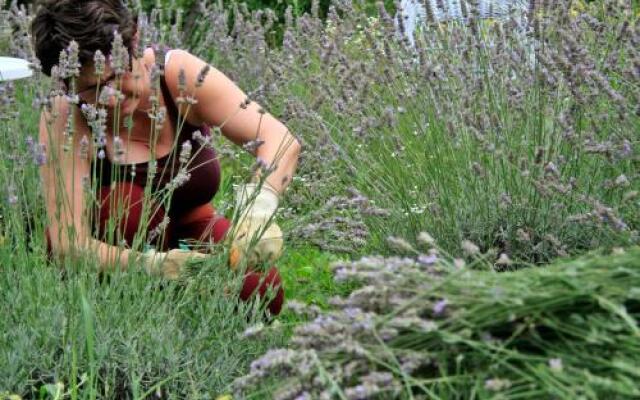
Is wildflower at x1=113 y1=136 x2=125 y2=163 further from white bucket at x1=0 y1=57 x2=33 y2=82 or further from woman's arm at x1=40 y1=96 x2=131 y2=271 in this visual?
white bucket at x1=0 y1=57 x2=33 y2=82

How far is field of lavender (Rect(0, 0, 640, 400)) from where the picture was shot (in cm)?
165

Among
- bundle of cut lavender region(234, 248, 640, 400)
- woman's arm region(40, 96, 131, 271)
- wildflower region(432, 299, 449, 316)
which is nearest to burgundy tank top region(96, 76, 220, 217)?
woman's arm region(40, 96, 131, 271)

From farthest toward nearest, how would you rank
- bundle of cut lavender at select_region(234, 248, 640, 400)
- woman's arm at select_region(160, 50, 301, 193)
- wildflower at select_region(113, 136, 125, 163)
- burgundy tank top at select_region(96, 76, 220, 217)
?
burgundy tank top at select_region(96, 76, 220, 217)
woman's arm at select_region(160, 50, 301, 193)
wildflower at select_region(113, 136, 125, 163)
bundle of cut lavender at select_region(234, 248, 640, 400)

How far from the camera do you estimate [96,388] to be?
2.21 metres

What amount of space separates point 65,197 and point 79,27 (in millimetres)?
416

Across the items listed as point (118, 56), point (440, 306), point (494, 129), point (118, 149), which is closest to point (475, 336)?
point (440, 306)

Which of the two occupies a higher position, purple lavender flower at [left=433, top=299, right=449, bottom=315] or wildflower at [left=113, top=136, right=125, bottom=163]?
wildflower at [left=113, top=136, right=125, bottom=163]

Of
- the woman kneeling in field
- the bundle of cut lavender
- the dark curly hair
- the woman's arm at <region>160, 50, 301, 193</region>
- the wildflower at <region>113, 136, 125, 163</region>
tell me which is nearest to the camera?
the bundle of cut lavender

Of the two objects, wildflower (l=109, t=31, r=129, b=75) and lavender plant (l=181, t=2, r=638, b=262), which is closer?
wildflower (l=109, t=31, r=129, b=75)

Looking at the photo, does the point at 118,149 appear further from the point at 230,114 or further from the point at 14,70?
the point at 14,70

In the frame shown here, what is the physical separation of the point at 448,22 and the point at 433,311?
5.74 ft

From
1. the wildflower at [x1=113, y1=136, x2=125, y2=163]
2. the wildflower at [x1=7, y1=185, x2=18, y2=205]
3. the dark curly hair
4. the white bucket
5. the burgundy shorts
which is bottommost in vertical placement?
the burgundy shorts

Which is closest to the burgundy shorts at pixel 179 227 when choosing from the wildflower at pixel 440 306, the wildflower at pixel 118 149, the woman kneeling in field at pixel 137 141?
the woman kneeling in field at pixel 137 141

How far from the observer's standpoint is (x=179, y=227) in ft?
10.7
